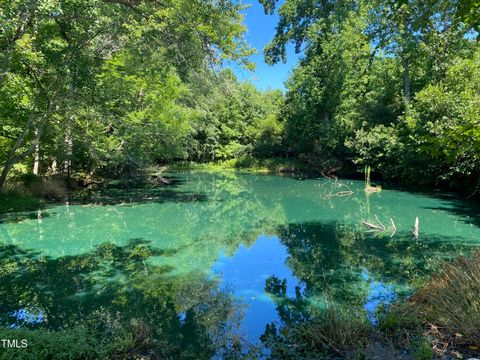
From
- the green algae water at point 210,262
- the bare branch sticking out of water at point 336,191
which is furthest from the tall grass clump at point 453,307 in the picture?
the bare branch sticking out of water at point 336,191

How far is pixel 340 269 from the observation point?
794 centimetres

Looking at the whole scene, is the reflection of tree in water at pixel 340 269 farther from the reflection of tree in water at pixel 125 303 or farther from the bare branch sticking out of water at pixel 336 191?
the bare branch sticking out of water at pixel 336 191

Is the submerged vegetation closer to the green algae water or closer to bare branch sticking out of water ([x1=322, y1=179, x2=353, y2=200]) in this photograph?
the green algae water

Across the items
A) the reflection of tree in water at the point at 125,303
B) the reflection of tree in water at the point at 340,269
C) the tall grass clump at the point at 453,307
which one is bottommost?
the reflection of tree in water at the point at 125,303

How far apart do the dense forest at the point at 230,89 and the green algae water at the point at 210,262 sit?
2596 mm

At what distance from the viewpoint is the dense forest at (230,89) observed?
7788 mm

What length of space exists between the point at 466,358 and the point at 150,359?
10.8ft

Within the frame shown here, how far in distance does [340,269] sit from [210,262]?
9.43 feet

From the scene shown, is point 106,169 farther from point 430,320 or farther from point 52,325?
point 430,320

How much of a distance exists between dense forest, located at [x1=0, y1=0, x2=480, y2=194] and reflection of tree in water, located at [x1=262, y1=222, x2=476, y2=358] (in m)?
2.48

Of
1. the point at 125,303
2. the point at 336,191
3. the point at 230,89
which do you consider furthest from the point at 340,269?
the point at 336,191

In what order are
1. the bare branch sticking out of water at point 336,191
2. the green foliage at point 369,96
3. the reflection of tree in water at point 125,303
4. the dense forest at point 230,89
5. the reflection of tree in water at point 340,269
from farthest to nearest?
1. the bare branch sticking out of water at point 336,191
2. the green foliage at point 369,96
3. the dense forest at point 230,89
4. the reflection of tree in water at point 340,269
5. the reflection of tree in water at point 125,303

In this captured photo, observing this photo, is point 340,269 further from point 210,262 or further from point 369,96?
point 369,96

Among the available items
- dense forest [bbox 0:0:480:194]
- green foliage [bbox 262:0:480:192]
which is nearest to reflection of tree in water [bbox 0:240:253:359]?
dense forest [bbox 0:0:480:194]
